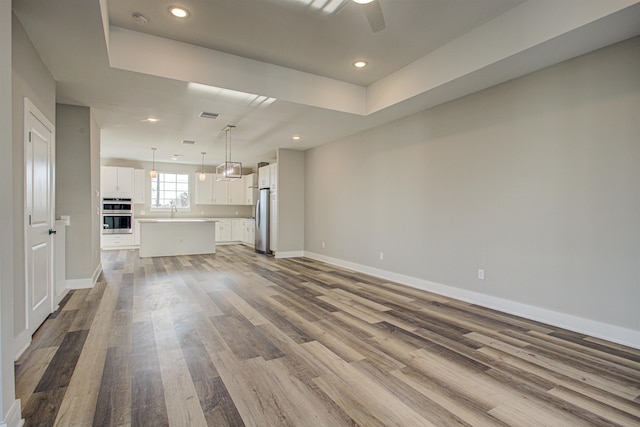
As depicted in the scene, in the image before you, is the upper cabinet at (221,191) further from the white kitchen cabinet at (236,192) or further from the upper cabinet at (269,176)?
the upper cabinet at (269,176)

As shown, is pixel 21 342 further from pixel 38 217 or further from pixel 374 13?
pixel 374 13

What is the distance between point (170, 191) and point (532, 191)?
10.0m

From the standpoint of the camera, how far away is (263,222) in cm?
852

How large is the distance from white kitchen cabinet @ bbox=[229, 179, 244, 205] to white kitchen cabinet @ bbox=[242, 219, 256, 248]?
802mm

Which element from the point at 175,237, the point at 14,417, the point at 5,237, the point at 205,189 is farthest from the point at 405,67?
the point at 205,189

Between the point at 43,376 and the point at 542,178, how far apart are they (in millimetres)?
4754

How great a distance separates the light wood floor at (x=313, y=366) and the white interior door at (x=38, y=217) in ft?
0.89

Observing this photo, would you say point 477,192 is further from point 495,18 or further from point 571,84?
point 495,18

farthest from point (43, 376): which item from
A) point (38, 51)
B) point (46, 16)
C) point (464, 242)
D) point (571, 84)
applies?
point (571, 84)

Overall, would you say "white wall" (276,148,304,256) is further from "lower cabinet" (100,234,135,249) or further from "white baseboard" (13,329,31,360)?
"white baseboard" (13,329,31,360)

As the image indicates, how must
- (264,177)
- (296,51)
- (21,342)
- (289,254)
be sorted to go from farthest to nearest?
(264,177)
(289,254)
(296,51)
(21,342)

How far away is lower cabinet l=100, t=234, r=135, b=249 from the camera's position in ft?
29.4

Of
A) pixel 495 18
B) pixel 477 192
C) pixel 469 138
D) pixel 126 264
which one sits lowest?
pixel 126 264

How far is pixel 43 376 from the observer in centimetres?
227
